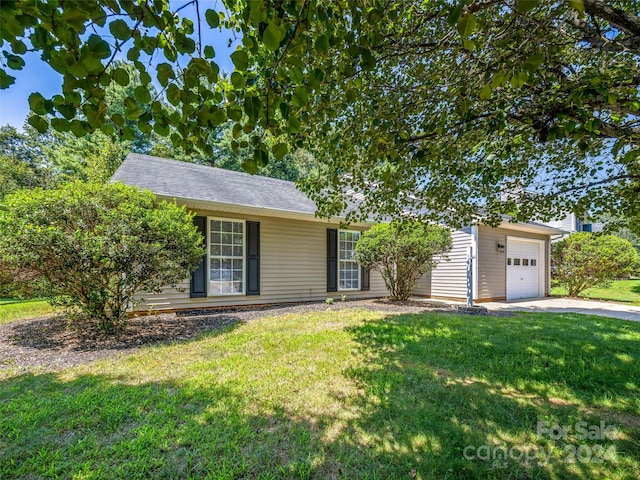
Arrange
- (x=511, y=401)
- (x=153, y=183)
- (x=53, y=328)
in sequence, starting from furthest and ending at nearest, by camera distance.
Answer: (x=153, y=183)
(x=53, y=328)
(x=511, y=401)

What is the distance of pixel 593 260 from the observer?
11117mm

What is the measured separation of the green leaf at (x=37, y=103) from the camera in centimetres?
127

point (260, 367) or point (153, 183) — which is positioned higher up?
point (153, 183)

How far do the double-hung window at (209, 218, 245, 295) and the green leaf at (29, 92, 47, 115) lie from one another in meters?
6.40

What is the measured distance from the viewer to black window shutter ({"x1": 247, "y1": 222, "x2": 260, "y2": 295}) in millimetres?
8094

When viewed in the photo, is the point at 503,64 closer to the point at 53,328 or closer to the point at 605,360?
the point at 605,360

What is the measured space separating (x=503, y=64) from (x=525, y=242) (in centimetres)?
1205

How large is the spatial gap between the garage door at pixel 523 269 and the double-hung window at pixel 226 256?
31.5 ft

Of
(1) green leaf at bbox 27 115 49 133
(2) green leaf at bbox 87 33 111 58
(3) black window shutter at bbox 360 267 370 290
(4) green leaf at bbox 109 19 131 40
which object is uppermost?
(4) green leaf at bbox 109 19 131 40

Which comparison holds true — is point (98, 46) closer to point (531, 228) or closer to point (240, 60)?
point (240, 60)

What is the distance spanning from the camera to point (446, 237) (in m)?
8.52

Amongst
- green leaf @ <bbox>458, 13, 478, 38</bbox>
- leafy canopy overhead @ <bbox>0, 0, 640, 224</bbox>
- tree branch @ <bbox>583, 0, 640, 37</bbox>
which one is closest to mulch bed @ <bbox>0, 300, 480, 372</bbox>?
leafy canopy overhead @ <bbox>0, 0, 640, 224</bbox>

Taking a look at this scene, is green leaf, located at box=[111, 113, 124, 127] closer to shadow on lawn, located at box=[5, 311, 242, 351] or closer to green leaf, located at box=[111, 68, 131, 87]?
green leaf, located at box=[111, 68, 131, 87]

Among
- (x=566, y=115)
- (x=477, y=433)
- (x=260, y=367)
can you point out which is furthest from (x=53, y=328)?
(x=566, y=115)
